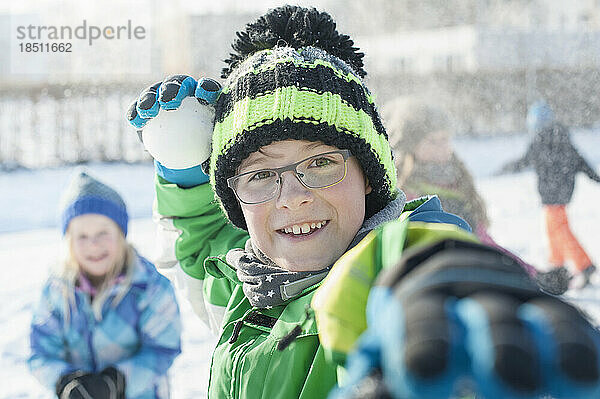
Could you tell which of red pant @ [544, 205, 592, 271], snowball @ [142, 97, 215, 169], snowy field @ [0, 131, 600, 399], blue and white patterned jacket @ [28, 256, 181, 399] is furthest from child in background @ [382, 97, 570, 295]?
snowball @ [142, 97, 215, 169]

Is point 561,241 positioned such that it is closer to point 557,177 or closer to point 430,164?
point 557,177

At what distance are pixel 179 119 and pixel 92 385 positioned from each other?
135 cm

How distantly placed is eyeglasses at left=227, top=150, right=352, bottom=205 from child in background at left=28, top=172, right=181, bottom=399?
56.2 inches

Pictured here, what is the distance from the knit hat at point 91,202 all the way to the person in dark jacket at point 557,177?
382cm

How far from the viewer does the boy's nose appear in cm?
132

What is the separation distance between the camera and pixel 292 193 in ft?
4.35

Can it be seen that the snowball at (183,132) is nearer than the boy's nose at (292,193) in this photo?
No

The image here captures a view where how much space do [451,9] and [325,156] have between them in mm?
22005

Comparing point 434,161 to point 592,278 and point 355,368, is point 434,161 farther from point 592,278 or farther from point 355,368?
point 355,368

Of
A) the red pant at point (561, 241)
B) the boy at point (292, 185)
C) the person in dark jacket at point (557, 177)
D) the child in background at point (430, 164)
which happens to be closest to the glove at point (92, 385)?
the boy at point (292, 185)

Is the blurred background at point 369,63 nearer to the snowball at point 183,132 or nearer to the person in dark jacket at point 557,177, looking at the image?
the person in dark jacket at point 557,177

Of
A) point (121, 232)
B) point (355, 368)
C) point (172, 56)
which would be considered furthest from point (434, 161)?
point (172, 56)

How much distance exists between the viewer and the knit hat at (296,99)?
133 centimetres

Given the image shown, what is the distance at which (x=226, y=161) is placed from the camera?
4.66 ft
